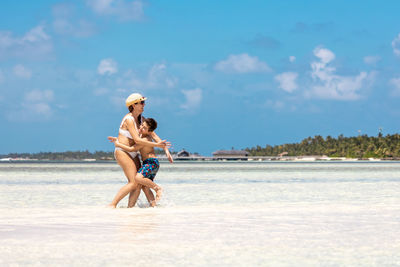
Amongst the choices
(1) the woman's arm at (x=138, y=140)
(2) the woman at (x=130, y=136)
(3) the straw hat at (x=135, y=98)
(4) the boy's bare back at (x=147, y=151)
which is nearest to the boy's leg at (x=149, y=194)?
(2) the woman at (x=130, y=136)

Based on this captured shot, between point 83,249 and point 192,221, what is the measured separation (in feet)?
9.56

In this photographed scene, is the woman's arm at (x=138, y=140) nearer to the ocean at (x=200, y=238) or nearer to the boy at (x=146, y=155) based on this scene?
the boy at (x=146, y=155)

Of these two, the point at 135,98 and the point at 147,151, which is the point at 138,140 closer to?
the point at 147,151

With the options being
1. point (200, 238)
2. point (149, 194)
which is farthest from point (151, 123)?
point (200, 238)

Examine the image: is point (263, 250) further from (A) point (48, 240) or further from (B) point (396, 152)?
(B) point (396, 152)

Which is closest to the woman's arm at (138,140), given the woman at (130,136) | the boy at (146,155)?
the woman at (130,136)

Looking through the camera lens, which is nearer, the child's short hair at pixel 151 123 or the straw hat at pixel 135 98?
the straw hat at pixel 135 98

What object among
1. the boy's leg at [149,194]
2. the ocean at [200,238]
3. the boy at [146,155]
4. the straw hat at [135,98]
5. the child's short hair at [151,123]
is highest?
the straw hat at [135,98]

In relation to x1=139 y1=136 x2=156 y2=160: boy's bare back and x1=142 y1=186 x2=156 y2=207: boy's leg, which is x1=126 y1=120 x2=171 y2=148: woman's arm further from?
x1=142 y1=186 x2=156 y2=207: boy's leg

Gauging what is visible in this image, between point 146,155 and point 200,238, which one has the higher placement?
point 146,155

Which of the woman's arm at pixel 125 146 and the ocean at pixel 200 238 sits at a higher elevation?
the woman's arm at pixel 125 146

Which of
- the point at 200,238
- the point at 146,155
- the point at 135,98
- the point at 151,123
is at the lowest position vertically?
the point at 200,238

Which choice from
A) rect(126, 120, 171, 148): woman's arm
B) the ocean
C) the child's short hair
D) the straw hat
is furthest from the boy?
the ocean

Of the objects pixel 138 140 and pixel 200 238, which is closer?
pixel 200 238
